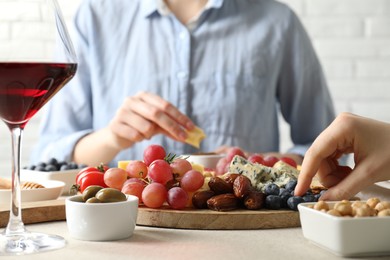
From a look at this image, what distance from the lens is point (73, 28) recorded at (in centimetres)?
294

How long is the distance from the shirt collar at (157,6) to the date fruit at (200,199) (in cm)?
159

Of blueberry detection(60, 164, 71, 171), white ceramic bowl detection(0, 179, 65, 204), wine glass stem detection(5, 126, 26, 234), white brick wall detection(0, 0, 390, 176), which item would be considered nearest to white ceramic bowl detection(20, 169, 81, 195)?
blueberry detection(60, 164, 71, 171)

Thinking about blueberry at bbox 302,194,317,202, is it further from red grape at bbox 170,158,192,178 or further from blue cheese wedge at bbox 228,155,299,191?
red grape at bbox 170,158,192,178

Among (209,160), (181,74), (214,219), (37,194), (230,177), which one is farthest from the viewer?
(181,74)

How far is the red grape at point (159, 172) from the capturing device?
1382 mm

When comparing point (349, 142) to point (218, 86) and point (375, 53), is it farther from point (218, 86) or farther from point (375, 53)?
point (375, 53)

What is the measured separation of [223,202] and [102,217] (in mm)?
255

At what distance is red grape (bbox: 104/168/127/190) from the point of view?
1427mm

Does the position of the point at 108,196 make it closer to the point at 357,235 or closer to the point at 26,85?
the point at 26,85

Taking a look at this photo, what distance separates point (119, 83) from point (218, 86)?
40 cm

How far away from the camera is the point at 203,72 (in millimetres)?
2871

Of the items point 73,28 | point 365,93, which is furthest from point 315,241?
point 365,93

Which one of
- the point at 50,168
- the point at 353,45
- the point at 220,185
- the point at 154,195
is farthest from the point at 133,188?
the point at 353,45

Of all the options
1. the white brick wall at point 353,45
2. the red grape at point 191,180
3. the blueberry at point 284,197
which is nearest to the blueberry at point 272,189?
the blueberry at point 284,197
